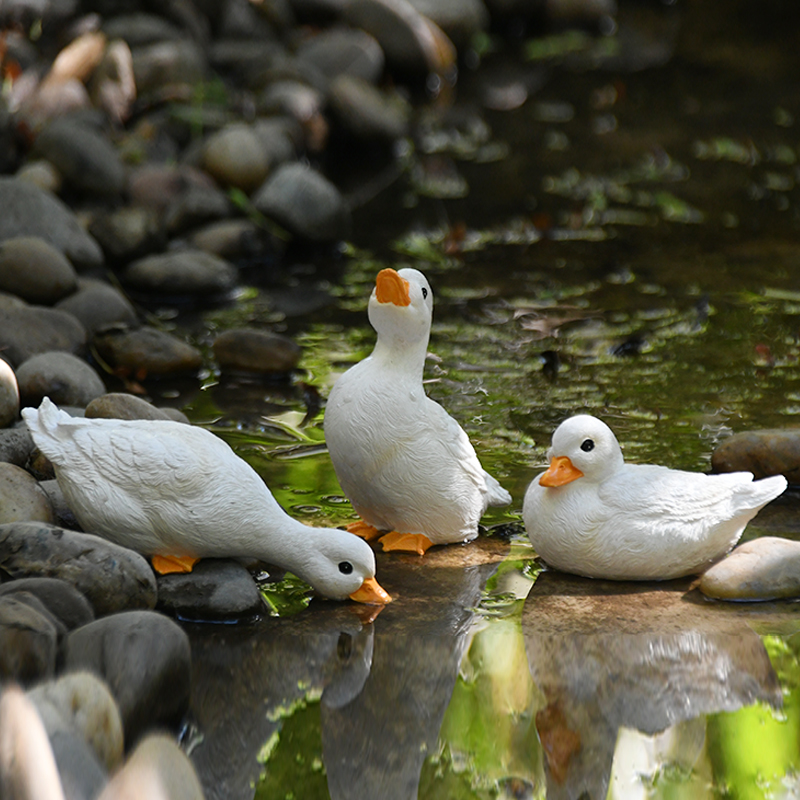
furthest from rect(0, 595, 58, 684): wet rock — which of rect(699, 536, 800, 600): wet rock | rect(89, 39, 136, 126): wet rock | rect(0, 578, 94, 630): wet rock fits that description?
rect(89, 39, 136, 126): wet rock

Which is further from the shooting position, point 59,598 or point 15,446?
point 15,446

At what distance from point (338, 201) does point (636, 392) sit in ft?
11.1

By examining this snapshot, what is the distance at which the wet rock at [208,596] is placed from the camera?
3.94 meters

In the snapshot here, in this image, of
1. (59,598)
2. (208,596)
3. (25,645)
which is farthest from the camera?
(208,596)

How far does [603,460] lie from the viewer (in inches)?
166

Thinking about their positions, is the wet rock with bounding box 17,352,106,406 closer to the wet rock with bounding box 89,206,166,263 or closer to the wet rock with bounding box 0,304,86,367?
the wet rock with bounding box 0,304,86,367

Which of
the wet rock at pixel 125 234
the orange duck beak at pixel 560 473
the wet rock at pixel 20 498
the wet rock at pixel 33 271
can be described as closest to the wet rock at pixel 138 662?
the wet rock at pixel 20 498

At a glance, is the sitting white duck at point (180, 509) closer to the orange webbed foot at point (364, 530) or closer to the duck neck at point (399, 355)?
the orange webbed foot at point (364, 530)

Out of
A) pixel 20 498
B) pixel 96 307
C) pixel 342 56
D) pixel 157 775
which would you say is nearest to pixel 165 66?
pixel 342 56

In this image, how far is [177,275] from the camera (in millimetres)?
7535

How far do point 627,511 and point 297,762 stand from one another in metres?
1.60

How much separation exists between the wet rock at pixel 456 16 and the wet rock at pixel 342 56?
4.94ft

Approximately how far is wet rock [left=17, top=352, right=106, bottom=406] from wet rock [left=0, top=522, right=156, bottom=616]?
1.58m

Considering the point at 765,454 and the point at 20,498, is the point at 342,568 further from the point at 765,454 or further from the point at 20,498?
the point at 765,454
